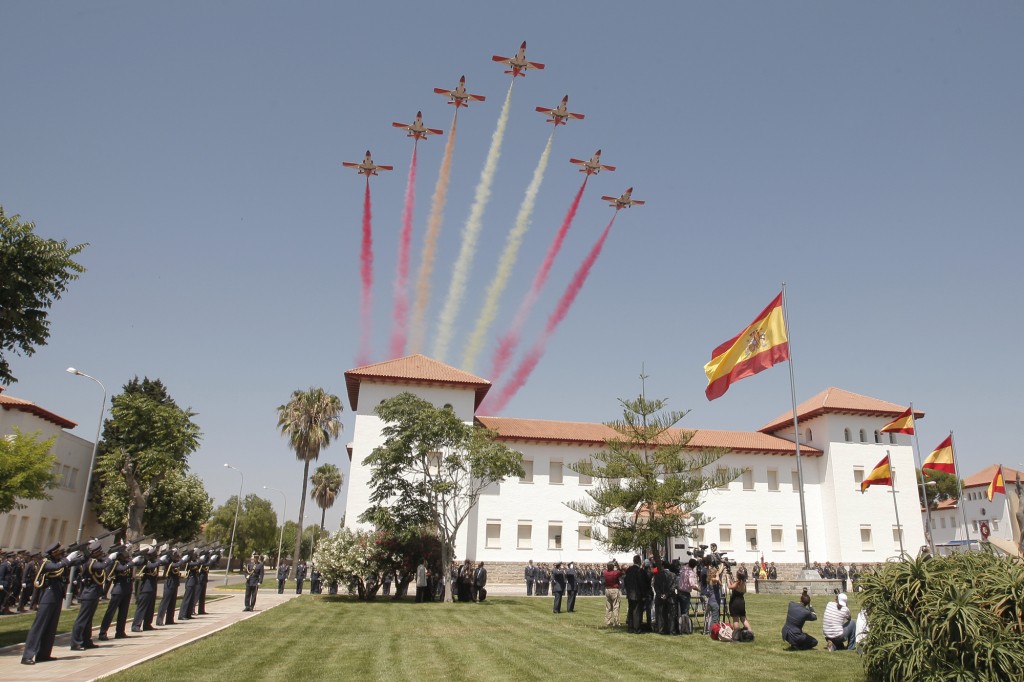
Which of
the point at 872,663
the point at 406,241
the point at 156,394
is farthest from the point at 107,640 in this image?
the point at 156,394

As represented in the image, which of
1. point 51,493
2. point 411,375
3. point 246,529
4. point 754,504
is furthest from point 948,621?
point 246,529

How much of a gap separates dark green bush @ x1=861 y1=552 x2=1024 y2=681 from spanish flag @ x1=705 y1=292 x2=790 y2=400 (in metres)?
18.2

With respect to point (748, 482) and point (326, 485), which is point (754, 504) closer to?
point (748, 482)

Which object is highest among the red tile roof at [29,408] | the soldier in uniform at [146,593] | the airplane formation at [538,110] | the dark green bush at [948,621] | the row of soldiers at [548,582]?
the airplane formation at [538,110]

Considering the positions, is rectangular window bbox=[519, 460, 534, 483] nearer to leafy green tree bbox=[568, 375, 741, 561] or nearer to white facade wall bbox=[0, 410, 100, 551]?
leafy green tree bbox=[568, 375, 741, 561]

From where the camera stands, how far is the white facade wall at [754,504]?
142 feet

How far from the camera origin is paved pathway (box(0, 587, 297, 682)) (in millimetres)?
10562

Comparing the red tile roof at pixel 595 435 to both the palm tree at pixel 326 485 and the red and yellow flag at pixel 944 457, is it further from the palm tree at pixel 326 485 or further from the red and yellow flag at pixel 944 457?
the palm tree at pixel 326 485

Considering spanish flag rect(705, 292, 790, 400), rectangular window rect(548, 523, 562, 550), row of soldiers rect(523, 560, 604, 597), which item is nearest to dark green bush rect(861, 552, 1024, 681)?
spanish flag rect(705, 292, 790, 400)

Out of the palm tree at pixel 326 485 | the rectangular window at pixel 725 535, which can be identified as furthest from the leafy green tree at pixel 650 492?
the palm tree at pixel 326 485

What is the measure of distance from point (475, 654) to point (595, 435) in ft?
113

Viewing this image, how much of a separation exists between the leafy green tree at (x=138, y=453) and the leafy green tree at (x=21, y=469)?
25.5ft

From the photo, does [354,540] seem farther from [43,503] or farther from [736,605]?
[43,503]

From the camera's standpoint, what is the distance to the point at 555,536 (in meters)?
44.3
